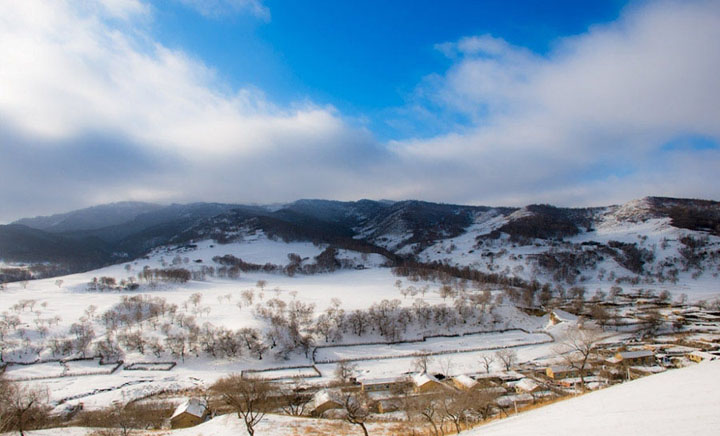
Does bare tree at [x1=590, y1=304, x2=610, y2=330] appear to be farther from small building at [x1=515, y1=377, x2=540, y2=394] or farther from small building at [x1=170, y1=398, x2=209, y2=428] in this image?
small building at [x1=170, y1=398, x2=209, y2=428]

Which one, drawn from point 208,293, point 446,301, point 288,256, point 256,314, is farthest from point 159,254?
point 446,301

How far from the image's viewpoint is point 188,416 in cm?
3050

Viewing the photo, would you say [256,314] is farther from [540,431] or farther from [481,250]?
[481,250]

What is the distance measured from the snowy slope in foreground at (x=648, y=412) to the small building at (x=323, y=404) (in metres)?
21.4

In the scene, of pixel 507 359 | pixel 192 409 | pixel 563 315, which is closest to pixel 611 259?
pixel 563 315

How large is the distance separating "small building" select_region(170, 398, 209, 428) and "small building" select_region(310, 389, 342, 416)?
10.1 meters

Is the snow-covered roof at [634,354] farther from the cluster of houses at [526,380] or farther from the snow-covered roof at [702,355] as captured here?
the snow-covered roof at [702,355]

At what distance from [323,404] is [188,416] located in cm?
1210

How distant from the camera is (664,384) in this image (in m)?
12.9

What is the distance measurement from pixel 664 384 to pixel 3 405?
3760 cm

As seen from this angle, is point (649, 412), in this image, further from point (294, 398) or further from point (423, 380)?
point (294, 398)

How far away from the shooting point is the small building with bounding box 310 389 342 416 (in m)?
31.2

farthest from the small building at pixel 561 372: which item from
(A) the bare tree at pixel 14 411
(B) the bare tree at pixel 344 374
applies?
(A) the bare tree at pixel 14 411

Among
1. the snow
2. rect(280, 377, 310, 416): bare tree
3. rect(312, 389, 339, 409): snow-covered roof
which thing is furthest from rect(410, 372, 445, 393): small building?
rect(280, 377, 310, 416): bare tree
